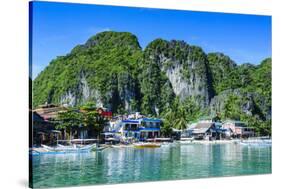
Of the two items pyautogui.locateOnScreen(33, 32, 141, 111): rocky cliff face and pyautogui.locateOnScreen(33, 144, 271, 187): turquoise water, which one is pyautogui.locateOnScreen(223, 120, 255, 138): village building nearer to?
pyautogui.locateOnScreen(33, 144, 271, 187): turquoise water

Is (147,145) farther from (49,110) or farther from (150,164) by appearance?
(49,110)

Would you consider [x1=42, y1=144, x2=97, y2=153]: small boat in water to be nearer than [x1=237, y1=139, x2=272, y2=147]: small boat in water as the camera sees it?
Yes

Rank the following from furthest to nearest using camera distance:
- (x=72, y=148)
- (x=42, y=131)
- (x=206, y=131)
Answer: (x=206, y=131) → (x=72, y=148) → (x=42, y=131)

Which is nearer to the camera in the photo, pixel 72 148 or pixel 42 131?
pixel 42 131

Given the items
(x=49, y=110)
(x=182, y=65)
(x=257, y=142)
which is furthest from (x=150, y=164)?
(x=257, y=142)

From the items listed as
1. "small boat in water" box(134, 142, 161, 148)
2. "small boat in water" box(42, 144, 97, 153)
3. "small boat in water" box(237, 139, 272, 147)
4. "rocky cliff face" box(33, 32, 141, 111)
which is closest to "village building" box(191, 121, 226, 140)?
"small boat in water" box(237, 139, 272, 147)

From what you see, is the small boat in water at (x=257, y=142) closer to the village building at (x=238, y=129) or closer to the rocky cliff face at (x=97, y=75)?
the village building at (x=238, y=129)

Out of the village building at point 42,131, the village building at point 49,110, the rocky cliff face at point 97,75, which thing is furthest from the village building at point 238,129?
the village building at point 42,131

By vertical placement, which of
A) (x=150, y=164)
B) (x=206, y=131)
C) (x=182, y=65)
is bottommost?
(x=150, y=164)
